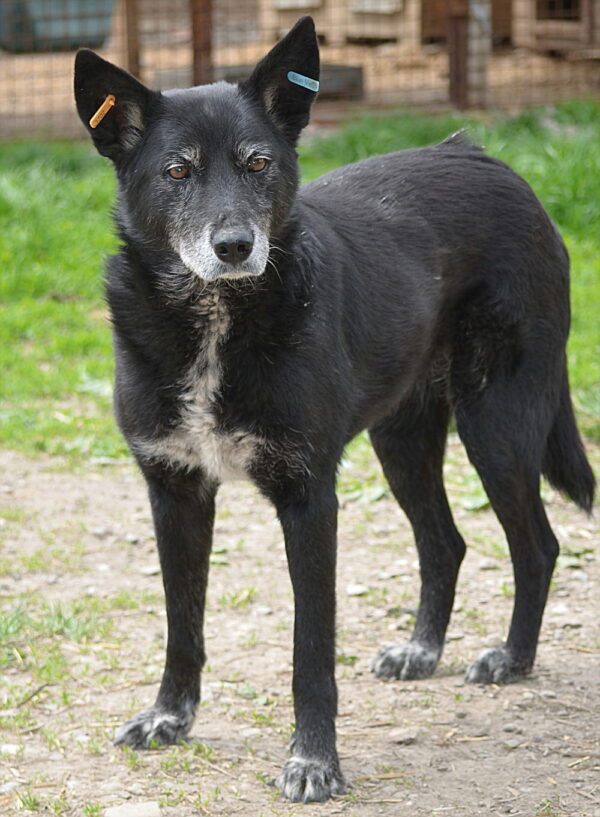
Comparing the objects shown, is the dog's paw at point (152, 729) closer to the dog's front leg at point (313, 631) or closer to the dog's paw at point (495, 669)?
the dog's front leg at point (313, 631)

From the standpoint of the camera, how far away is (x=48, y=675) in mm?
3766

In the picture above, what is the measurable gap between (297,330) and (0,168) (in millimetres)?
6248

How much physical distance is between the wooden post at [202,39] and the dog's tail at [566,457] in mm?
5805

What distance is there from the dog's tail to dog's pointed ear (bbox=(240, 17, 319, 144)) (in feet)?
4.42

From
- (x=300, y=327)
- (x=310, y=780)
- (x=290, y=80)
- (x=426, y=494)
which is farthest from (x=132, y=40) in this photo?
(x=310, y=780)

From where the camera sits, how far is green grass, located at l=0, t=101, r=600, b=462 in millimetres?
6012

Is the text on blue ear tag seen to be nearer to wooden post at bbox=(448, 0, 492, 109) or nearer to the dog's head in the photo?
the dog's head

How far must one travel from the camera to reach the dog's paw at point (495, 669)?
3760 mm

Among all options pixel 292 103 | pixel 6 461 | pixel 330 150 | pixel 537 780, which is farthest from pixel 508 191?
pixel 330 150

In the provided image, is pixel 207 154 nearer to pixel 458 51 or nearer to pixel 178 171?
pixel 178 171

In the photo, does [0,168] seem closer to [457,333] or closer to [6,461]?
[6,461]

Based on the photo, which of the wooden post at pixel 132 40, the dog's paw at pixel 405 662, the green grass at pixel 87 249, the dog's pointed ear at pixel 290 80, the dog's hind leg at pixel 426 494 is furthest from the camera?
the wooden post at pixel 132 40

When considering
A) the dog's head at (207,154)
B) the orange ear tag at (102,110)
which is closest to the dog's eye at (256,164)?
the dog's head at (207,154)

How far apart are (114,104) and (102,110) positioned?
0.04 meters
